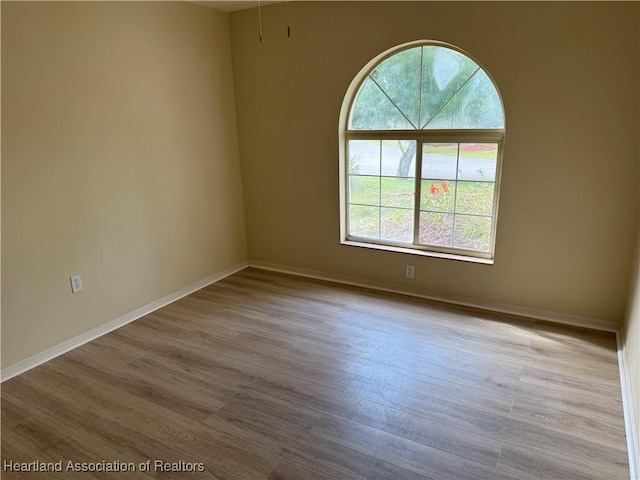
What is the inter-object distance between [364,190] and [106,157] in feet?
6.75

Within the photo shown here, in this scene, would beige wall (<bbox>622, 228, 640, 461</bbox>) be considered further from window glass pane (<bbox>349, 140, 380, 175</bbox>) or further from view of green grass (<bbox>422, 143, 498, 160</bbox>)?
window glass pane (<bbox>349, 140, 380, 175</bbox>)

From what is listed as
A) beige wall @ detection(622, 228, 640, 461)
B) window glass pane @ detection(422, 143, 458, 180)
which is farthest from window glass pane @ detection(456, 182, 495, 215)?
beige wall @ detection(622, 228, 640, 461)

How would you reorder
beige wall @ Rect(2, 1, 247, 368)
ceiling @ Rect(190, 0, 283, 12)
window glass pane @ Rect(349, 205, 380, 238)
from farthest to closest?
window glass pane @ Rect(349, 205, 380, 238) < ceiling @ Rect(190, 0, 283, 12) < beige wall @ Rect(2, 1, 247, 368)

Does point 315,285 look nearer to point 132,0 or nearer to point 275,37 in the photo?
point 275,37

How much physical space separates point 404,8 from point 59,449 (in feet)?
11.1

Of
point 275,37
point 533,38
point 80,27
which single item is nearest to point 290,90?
point 275,37

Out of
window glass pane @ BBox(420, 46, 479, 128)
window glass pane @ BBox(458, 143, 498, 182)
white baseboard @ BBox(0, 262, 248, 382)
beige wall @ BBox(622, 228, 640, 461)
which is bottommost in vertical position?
white baseboard @ BBox(0, 262, 248, 382)

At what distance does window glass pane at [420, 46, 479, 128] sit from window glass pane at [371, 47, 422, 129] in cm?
6

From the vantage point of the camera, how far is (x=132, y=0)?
115 inches

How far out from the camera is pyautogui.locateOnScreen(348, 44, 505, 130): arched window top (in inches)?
118

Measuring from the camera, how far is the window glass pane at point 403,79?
3.18 meters

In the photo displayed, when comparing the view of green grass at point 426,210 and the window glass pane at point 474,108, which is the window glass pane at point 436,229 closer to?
the view of green grass at point 426,210

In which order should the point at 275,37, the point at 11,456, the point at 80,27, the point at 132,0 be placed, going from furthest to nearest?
the point at 275,37, the point at 132,0, the point at 80,27, the point at 11,456

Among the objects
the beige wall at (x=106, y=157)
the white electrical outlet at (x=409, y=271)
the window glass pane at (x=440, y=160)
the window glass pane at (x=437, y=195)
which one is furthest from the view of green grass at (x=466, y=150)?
the beige wall at (x=106, y=157)
